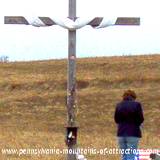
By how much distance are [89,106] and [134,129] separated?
2499cm

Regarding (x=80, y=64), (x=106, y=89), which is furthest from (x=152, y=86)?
(x=80, y=64)

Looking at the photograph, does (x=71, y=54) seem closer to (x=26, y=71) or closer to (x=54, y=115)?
(x=54, y=115)

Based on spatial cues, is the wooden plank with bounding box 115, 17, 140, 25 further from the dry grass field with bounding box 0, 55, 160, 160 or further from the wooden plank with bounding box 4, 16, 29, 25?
the dry grass field with bounding box 0, 55, 160, 160

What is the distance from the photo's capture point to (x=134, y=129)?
563 inches

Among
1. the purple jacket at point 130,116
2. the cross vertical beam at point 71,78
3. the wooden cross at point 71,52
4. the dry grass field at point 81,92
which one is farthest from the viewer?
the dry grass field at point 81,92

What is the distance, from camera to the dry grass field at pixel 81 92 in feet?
112

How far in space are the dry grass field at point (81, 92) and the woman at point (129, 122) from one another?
1430 cm

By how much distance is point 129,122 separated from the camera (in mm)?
14258

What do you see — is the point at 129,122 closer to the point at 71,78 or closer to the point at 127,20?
the point at 71,78

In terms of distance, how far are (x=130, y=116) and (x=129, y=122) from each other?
0.13m

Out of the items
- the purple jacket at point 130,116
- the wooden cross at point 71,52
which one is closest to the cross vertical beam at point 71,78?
the wooden cross at point 71,52

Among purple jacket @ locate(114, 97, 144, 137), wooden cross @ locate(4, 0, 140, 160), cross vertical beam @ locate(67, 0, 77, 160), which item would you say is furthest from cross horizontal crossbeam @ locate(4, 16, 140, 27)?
purple jacket @ locate(114, 97, 144, 137)

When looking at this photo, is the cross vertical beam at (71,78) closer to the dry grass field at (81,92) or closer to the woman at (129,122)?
the woman at (129,122)

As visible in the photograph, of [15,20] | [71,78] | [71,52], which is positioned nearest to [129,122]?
[71,78]
